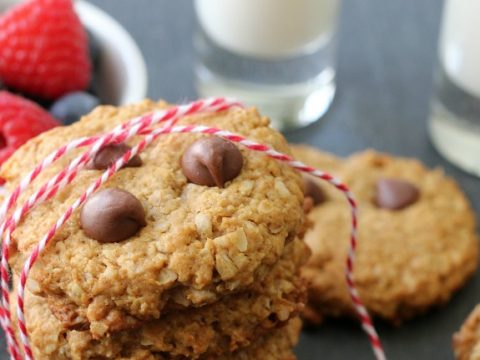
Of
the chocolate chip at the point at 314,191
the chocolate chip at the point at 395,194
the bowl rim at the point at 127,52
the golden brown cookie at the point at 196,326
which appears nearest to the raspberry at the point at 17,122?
the bowl rim at the point at 127,52

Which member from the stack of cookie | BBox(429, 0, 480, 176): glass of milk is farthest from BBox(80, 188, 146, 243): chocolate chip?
BBox(429, 0, 480, 176): glass of milk

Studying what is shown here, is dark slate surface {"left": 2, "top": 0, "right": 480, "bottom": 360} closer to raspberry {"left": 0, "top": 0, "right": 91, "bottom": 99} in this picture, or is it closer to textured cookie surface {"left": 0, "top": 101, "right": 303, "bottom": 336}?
raspberry {"left": 0, "top": 0, "right": 91, "bottom": 99}

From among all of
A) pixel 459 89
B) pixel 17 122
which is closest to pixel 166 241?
pixel 17 122

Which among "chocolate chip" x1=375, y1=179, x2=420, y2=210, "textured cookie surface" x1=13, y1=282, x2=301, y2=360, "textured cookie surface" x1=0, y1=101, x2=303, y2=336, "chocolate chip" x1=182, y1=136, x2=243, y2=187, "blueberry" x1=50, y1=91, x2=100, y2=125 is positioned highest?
"chocolate chip" x1=182, y1=136, x2=243, y2=187

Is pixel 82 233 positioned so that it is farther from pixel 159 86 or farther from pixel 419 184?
pixel 159 86

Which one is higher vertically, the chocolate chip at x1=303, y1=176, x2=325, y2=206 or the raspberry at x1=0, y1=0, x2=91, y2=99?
the raspberry at x1=0, y1=0, x2=91, y2=99

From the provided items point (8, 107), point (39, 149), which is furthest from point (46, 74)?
point (39, 149)

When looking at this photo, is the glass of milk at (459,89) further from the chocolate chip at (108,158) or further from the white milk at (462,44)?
the chocolate chip at (108,158)
